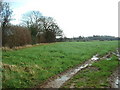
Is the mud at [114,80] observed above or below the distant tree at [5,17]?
below

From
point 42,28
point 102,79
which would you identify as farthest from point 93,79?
point 42,28

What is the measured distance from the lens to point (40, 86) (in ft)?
32.4

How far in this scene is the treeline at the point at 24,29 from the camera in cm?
2805

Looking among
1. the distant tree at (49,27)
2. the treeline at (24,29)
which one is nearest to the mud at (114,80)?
the treeline at (24,29)

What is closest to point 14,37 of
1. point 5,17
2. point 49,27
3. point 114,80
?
point 5,17

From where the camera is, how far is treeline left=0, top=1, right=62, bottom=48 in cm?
2805

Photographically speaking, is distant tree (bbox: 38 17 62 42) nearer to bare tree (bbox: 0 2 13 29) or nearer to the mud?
bare tree (bbox: 0 2 13 29)

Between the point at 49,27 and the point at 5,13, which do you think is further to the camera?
the point at 49,27

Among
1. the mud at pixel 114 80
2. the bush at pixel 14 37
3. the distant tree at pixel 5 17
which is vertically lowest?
the mud at pixel 114 80

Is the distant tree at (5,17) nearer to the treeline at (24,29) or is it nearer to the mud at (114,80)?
the treeline at (24,29)

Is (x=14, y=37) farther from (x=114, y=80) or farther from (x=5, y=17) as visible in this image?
(x=114, y=80)

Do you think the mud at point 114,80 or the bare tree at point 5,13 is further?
the bare tree at point 5,13

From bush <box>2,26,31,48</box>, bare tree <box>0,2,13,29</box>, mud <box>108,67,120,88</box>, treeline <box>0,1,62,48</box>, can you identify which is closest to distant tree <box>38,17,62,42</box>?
treeline <box>0,1,62,48</box>

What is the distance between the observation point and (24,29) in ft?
117
